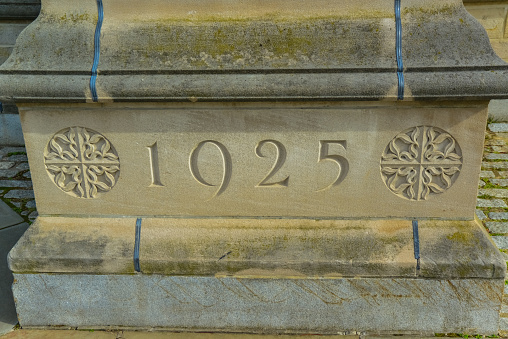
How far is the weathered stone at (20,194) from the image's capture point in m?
4.19

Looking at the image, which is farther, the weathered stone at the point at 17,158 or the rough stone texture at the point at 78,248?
the weathered stone at the point at 17,158

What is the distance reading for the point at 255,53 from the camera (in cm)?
235

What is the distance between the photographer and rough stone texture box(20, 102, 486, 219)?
7.89ft

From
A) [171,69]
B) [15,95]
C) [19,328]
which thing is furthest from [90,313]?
[171,69]

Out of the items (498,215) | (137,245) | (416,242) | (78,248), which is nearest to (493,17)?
(498,215)

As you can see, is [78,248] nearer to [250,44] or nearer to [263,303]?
[263,303]

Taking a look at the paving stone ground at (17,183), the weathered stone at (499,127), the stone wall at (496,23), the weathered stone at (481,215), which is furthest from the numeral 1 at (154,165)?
the stone wall at (496,23)

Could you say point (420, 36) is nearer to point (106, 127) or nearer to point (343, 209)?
point (343, 209)

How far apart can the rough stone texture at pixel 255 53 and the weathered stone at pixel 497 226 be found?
1645 millimetres

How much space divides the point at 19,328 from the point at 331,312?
1.81 m

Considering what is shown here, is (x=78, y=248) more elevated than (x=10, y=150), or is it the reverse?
(x=10, y=150)

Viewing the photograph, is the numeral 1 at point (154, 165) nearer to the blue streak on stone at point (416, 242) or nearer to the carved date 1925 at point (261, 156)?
the carved date 1925 at point (261, 156)

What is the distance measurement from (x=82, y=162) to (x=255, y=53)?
1.12 metres

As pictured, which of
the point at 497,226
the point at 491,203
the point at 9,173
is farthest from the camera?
the point at 9,173
